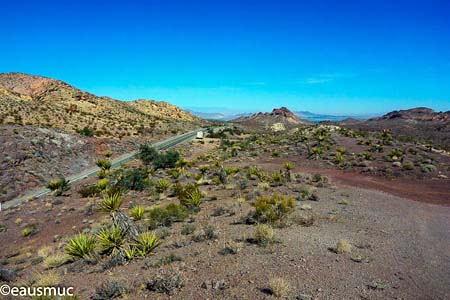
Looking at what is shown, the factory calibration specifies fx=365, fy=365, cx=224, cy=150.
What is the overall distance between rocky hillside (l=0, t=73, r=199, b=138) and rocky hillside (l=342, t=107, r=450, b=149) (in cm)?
5439

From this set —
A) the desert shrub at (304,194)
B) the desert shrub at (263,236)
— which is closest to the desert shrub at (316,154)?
the desert shrub at (304,194)

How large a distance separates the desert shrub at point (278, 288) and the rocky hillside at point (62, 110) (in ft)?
157

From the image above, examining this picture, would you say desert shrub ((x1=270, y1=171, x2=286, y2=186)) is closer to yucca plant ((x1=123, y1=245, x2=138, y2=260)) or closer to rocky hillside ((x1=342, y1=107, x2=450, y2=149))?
yucca plant ((x1=123, y1=245, x2=138, y2=260))

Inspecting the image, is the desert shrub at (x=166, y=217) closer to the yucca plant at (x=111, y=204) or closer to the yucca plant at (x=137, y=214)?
the yucca plant at (x=137, y=214)

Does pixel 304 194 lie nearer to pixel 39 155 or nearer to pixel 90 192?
pixel 90 192

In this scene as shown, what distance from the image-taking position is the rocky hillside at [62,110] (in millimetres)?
54562

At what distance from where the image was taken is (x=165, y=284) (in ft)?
26.5

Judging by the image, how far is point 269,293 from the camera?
303 inches

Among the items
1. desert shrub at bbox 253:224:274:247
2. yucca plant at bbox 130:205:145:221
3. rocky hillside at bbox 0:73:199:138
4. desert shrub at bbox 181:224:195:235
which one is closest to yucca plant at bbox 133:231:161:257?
desert shrub at bbox 181:224:195:235

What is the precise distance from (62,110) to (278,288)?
64.7 m

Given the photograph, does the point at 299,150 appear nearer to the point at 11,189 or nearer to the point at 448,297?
the point at 11,189

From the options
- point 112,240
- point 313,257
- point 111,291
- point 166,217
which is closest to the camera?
point 111,291

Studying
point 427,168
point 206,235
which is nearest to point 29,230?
point 206,235

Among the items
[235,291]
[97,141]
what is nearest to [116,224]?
[235,291]
